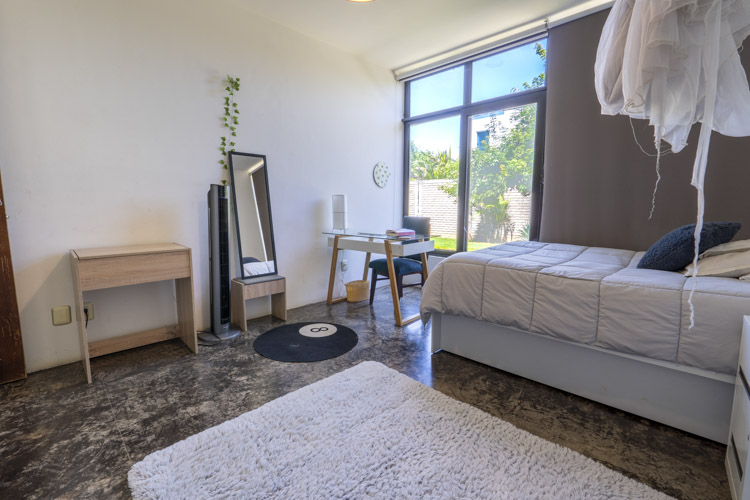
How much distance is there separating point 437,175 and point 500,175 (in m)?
0.80

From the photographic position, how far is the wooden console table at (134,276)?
196cm

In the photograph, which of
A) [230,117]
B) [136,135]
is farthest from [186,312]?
[230,117]

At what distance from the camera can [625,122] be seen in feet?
9.21

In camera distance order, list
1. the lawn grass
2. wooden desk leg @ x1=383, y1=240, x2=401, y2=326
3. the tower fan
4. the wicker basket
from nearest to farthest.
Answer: the tower fan < wooden desk leg @ x1=383, y1=240, x2=401, y2=326 < the wicker basket < the lawn grass

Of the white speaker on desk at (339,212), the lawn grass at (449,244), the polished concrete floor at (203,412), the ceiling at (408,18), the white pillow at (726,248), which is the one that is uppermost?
the ceiling at (408,18)

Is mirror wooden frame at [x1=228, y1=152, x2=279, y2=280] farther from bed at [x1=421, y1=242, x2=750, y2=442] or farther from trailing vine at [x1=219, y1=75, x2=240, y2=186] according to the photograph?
bed at [x1=421, y1=242, x2=750, y2=442]

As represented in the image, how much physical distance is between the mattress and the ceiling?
212 cm

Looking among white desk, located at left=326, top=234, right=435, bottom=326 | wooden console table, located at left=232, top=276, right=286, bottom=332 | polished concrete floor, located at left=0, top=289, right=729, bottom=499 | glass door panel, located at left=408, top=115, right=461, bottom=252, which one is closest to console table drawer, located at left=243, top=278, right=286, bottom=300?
wooden console table, located at left=232, top=276, right=286, bottom=332

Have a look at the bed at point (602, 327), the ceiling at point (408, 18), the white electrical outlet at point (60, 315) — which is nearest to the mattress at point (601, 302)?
the bed at point (602, 327)

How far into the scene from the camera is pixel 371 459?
135 centimetres

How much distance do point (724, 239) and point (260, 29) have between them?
3550 millimetres

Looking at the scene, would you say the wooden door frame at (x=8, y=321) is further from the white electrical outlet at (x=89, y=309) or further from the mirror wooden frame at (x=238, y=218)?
the mirror wooden frame at (x=238, y=218)

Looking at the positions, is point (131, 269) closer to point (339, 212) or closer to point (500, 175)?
point (339, 212)

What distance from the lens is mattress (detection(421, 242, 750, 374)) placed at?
4.47 ft
